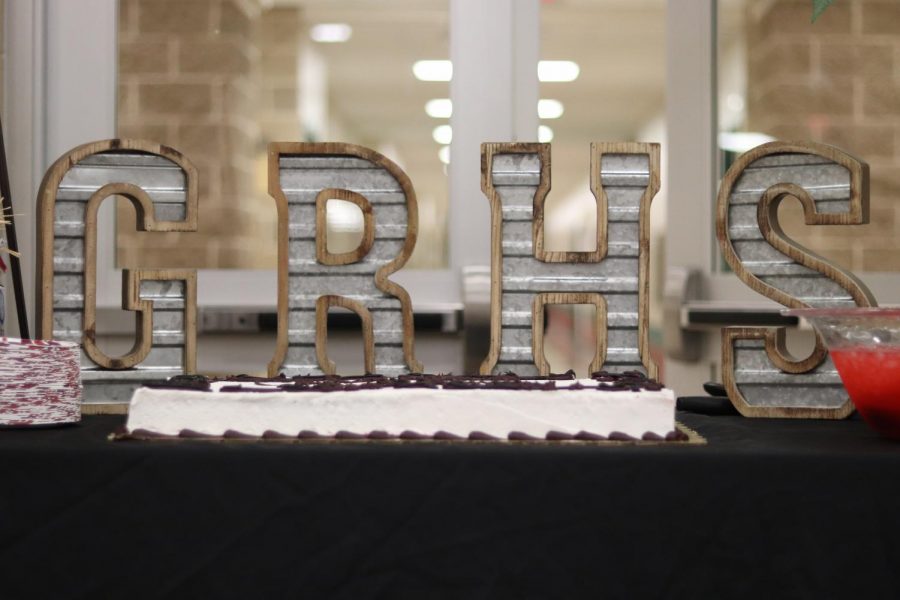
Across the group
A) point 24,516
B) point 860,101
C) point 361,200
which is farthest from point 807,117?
point 24,516

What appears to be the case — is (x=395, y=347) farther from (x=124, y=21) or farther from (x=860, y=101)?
(x=860, y=101)

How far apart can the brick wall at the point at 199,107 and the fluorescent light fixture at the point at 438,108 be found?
0.36m

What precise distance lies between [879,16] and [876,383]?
1.24 metres

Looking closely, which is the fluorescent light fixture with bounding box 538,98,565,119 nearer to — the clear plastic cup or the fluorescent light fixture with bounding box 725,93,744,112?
the fluorescent light fixture with bounding box 725,93,744,112

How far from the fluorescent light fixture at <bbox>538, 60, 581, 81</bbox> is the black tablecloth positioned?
3.93ft

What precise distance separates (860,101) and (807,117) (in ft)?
0.35

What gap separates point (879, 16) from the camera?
173 centimetres

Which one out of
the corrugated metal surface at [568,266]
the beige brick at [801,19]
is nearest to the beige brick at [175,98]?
the corrugated metal surface at [568,266]

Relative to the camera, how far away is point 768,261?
1048mm

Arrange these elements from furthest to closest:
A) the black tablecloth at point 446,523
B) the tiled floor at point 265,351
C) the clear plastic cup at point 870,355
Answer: the tiled floor at point 265,351 → the clear plastic cup at point 870,355 → the black tablecloth at point 446,523

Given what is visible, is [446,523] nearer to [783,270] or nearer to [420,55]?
[783,270]

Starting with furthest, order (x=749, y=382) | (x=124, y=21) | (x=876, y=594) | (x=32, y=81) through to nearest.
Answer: (x=124, y=21) < (x=32, y=81) < (x=749, y=382) < (x=876, y=594)

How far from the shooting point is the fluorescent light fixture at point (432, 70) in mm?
1709

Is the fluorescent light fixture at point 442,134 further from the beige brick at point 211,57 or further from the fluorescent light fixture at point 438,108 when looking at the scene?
the beige brick at point 211,57
